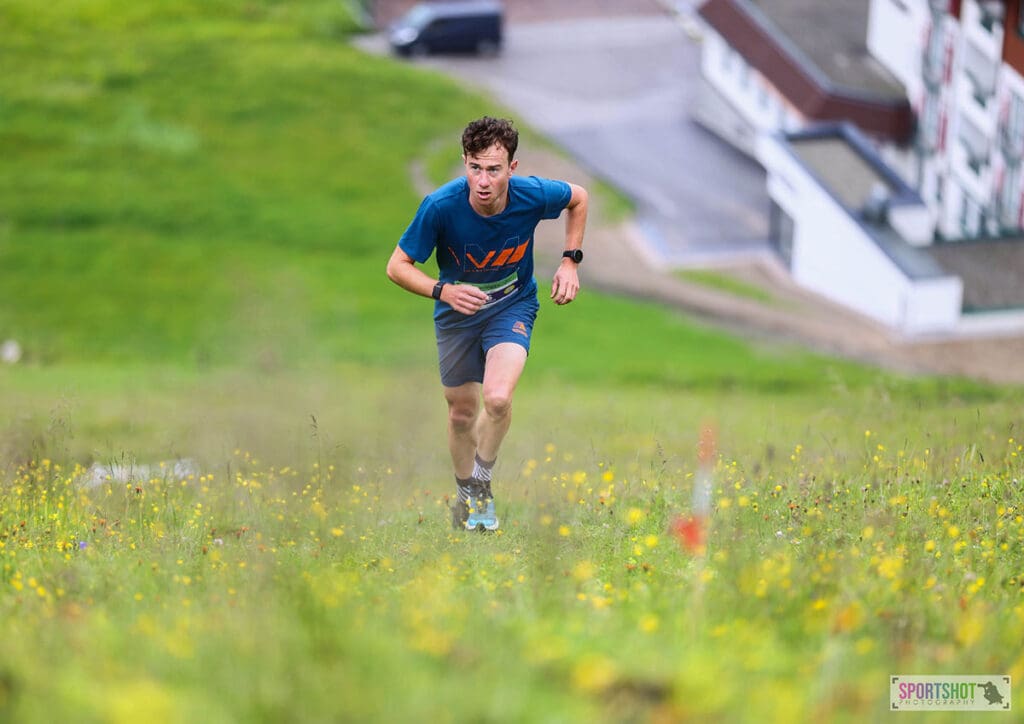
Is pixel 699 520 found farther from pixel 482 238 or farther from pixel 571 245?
Result: pixel 571 245

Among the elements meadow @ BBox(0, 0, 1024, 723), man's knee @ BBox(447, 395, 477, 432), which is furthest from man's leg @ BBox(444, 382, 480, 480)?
meadow @ BBox(0, 0, 1024, 723)

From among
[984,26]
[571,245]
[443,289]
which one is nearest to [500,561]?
[443,289]

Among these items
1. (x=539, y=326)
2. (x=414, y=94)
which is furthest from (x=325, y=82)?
(x=539, y=326)

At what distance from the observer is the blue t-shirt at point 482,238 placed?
778 centimetres

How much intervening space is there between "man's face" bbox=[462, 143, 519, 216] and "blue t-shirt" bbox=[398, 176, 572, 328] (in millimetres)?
182

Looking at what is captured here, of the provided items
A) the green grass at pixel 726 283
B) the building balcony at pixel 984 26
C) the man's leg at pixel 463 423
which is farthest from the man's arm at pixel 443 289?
the building balcony at pixel 984 26

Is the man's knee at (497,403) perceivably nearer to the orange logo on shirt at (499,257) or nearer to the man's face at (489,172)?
the orange logo on shirt at (499,257)

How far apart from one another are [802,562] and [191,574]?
2.97m

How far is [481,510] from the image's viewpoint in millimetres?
8258

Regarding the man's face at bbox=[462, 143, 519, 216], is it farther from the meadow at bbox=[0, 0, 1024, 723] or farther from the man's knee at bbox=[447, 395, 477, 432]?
the meadow at bbox=[0, 0, 1024, 723]

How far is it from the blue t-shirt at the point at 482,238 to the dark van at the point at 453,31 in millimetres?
41489

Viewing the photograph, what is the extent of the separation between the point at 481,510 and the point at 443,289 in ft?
4.77

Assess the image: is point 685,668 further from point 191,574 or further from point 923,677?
point 191,574

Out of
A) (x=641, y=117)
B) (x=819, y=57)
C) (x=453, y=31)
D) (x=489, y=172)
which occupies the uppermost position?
(x=489, y=172)
